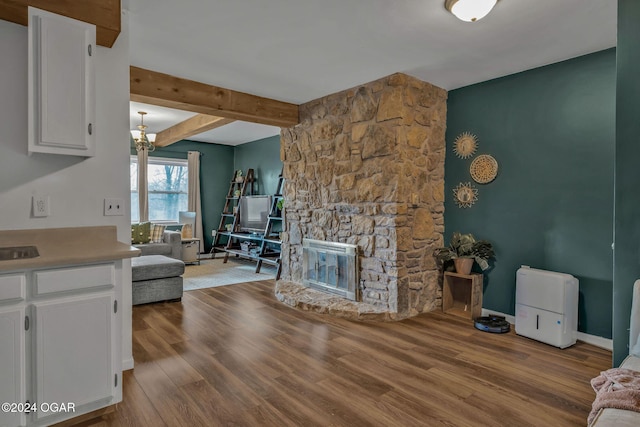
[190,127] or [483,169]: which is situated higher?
[190,127]

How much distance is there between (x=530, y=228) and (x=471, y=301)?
90 centimetres

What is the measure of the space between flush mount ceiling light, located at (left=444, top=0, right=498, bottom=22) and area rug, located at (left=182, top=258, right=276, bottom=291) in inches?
169

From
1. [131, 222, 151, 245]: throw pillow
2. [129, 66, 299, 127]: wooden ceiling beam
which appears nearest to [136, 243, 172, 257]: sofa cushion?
[131, 222, 151, 245]: throw pillow

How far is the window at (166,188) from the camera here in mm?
7379

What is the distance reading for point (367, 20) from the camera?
2.49 m

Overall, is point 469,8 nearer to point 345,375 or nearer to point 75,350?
point 345,375

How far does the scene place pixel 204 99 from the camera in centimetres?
384

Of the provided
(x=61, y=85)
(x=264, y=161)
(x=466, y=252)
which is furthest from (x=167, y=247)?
(x=466, y=252)

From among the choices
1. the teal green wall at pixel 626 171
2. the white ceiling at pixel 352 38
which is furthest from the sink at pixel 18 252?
the teal green wall at pixel 626 171

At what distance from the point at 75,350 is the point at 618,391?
2.41 metres

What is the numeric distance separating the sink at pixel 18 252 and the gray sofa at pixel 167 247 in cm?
428

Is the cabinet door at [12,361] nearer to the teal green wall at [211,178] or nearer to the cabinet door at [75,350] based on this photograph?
the cabinet door at [75,350]

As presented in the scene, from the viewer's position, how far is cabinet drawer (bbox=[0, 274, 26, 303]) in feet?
5.25

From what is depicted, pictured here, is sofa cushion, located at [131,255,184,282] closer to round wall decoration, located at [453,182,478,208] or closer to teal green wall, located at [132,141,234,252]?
round wall decoration, located at [453,182,478,208]
